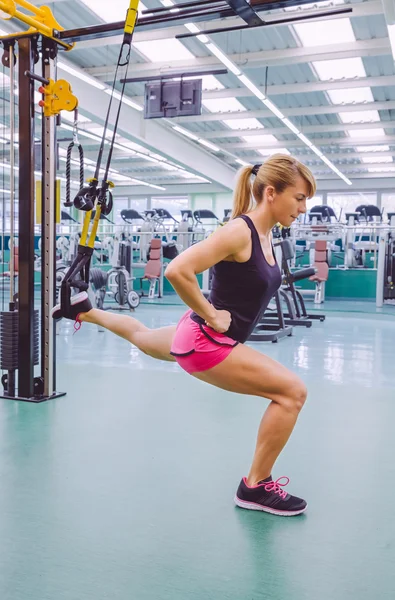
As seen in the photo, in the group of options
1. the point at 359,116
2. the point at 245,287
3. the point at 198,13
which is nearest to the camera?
the point at 245,287

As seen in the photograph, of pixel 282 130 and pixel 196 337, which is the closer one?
pixel 196 337

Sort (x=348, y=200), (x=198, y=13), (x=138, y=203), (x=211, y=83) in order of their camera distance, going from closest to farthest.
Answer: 1. (x=198, y=13)
2. (x=211, y=83)
3. (x=348, y=200)
4. (x=138, y=203)

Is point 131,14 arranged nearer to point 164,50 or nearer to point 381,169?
point 164,50

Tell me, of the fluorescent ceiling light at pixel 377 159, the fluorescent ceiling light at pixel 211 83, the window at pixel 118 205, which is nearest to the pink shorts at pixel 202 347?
the fluorescent ceiling light at pixel 211 83

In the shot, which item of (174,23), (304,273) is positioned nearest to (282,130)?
(304,273)

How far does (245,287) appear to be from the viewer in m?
1.89

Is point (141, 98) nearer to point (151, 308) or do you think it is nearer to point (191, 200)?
point (151, 308)

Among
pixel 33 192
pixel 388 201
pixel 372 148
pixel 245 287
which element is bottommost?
pixel 245 287

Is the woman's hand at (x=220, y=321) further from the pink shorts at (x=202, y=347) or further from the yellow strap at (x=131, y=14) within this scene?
the yellow strap at (x=131, y=14)

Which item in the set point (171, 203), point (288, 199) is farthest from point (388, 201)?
point (288, 199)

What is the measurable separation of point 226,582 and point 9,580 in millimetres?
596

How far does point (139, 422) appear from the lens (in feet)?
9.93

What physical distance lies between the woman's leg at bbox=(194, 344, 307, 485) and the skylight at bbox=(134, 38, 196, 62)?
26.3 feet

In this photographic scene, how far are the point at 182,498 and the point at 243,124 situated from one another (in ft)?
42.6
